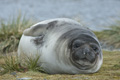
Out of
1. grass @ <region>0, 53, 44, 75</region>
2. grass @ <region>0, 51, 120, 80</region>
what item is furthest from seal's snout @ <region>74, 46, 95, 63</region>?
grass @ <region>0, 53, 44, 75</region>

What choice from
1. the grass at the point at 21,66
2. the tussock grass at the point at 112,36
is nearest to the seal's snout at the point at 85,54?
the grass at the point at 21,66

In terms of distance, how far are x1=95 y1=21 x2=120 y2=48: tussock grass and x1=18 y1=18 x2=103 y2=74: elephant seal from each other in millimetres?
4603

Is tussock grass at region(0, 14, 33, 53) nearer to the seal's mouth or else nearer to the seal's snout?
the seal's mouth

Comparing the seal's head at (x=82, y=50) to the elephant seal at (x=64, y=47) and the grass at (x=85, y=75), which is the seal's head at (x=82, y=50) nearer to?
the elephant seal at (x=64, y=47)

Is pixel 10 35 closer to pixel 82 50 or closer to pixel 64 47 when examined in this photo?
pixel 64 47

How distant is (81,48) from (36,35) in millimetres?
1528

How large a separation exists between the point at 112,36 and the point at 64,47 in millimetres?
→ 5965

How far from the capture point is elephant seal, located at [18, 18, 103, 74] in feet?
20.4

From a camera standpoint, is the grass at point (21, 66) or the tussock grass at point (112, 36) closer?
the grass at point (21, 66)

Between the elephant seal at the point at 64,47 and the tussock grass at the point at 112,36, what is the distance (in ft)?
15.1

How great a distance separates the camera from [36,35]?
7.44 metres

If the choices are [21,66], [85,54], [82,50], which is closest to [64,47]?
[82,50]

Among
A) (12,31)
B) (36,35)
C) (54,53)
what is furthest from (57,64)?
(12,31)

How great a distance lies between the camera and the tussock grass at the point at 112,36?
38.4 feet
